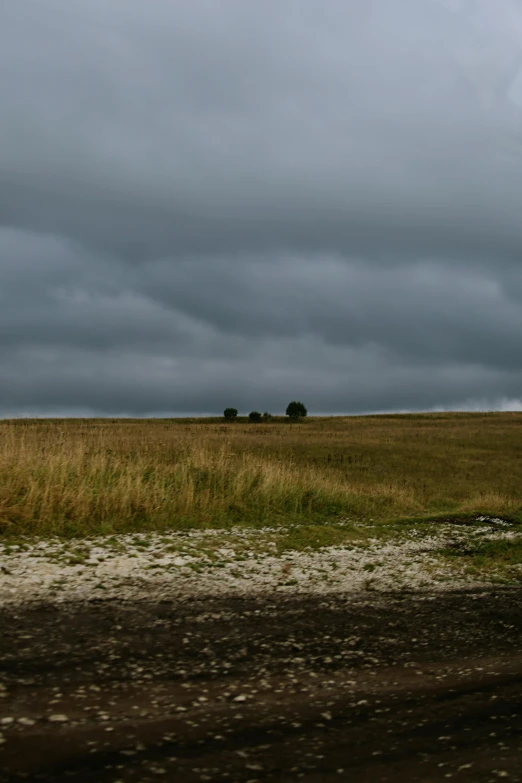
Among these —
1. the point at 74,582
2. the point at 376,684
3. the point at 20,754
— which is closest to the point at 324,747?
the point at 376,684

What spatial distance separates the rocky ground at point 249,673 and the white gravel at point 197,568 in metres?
0.04

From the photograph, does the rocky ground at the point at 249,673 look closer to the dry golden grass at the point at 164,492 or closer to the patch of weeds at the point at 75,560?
the patch of weeds at the point at 75,560

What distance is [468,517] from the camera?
1611 cm

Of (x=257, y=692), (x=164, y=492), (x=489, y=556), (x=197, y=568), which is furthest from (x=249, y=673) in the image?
(x=164, y=492)

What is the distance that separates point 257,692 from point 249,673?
39cm

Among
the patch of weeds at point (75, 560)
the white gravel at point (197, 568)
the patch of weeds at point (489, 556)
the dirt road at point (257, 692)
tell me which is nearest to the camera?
the dirt road at point (257, 692)

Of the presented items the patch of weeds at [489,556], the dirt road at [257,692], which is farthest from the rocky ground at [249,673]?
the patch of weeds at [489,556]

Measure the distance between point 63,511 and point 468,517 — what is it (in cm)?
939

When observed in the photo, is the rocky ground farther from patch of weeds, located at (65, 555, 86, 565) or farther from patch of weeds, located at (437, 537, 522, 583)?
patch of weeds, located at (437, 537, 522, 583)

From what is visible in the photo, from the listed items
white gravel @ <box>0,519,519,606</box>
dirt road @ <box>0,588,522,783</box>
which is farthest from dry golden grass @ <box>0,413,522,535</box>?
dirt road @ <box>0,588,522,783</box>

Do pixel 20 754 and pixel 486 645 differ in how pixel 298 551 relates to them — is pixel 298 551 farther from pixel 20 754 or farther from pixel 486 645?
pixel 20 754

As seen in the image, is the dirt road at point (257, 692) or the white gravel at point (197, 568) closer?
the dirt road at point (257, 692)

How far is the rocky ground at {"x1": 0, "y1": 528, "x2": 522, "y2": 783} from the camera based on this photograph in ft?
12.5

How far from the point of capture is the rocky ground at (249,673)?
3809 mm
